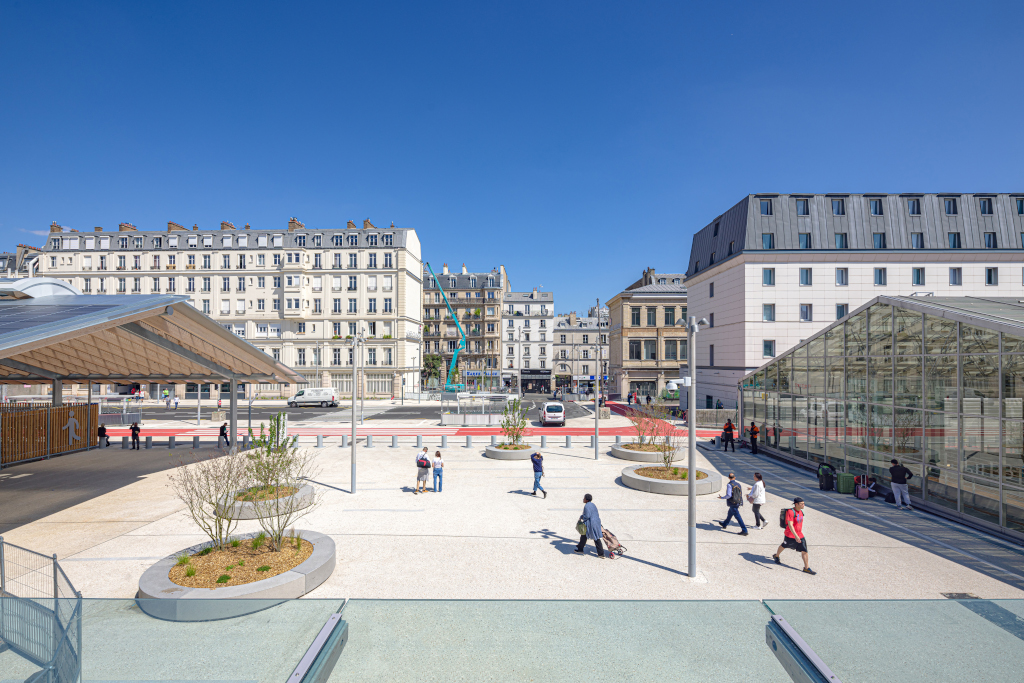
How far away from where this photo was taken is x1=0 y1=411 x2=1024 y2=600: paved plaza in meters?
9.51

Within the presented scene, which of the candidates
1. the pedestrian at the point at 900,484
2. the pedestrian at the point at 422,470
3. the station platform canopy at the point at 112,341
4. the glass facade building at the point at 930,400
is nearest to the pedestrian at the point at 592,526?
the pedestrian at the point at 422,470

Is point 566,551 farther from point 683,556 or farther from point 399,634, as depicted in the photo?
point 399,634

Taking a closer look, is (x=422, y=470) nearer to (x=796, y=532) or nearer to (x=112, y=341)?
(x=796, y=532)

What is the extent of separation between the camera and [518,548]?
11562 millimetres

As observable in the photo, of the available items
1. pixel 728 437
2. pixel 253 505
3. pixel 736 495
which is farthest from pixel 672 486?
pixel 253 505

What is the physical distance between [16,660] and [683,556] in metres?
11.0

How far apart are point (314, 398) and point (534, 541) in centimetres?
4352

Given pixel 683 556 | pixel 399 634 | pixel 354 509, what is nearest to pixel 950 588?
pixel 683 556

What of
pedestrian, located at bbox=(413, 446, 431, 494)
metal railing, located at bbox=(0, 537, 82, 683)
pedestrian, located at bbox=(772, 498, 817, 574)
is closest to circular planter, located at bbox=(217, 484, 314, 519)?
pedestrian, located at bbox=(413, 446, 431, 494)

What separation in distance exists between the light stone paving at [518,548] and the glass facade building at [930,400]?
145 inches

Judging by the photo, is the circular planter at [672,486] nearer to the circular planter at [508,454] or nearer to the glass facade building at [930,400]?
the glass facade building at [930,400]

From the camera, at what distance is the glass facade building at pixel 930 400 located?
42.2 feet

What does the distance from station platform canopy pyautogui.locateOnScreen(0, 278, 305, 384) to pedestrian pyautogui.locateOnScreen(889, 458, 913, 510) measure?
2267 cm

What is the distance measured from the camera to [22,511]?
1476 centimetres
